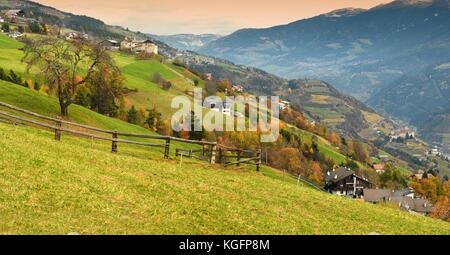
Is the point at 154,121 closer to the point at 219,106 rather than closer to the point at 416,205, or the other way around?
the point at 219,106

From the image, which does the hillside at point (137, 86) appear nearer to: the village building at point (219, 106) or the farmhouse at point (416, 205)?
the village building at point (219, 106)

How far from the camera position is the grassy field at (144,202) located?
Answer: 743 inches

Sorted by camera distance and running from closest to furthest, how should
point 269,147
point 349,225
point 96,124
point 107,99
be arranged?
point 349,225 < point 96,124 < point 107,99 < point 269,147

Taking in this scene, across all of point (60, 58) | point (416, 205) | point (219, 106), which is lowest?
point (416, 205)

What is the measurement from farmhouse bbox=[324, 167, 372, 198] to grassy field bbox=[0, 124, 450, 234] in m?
126

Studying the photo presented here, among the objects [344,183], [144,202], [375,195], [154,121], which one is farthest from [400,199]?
[144,202]

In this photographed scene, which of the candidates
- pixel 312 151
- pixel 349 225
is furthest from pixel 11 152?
pixel 312 151

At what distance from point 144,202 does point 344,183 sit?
467ft

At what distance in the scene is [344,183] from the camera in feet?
516

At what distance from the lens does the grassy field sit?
18875 millimetres

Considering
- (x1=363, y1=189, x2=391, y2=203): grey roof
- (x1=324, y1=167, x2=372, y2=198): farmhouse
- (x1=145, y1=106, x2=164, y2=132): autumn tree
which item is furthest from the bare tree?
(x1=324, y1=167, x2=372, y2=198): farmhouse
